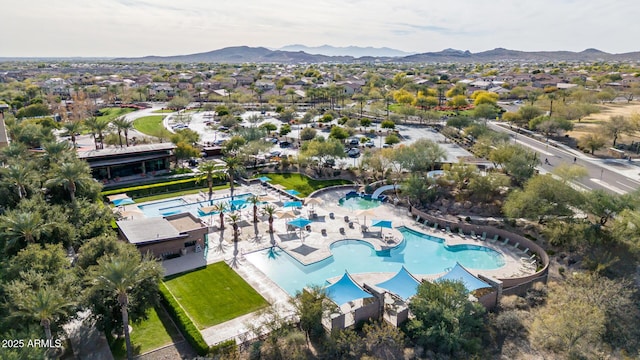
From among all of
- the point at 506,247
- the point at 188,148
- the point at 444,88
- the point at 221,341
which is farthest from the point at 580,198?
the point at 444,88

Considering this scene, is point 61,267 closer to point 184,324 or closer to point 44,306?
point 44,306

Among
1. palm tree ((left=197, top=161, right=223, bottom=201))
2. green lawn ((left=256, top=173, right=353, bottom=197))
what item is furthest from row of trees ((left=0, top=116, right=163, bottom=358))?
green lawn ((left=256, top=173, right=353, bottom=197))

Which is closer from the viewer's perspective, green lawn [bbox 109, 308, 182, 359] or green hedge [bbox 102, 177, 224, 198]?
green lawn [bbox 109, 308, 182, 359]

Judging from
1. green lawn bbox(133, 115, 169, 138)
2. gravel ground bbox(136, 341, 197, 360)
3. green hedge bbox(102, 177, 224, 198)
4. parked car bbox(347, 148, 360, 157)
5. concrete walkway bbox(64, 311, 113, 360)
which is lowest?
gravel ground bbox(136, 341, 197, 360)

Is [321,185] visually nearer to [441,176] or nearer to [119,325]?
[441,176]

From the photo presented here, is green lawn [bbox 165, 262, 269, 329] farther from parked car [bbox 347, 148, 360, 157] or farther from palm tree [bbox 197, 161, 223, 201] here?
parked car [bbox 347, 148, 360, 157]

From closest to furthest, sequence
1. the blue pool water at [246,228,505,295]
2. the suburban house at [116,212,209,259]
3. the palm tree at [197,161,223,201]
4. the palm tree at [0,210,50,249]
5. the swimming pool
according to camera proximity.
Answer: the palm tree at [0,210,50,249] → the blue pool water at [246,228,505,295] → the suburban house at [116,212,209,259] → the swimming pool → the palm tree at [197,161,223,201]

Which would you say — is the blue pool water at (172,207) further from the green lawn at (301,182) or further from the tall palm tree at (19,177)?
the tall palm tree at (19,177)
